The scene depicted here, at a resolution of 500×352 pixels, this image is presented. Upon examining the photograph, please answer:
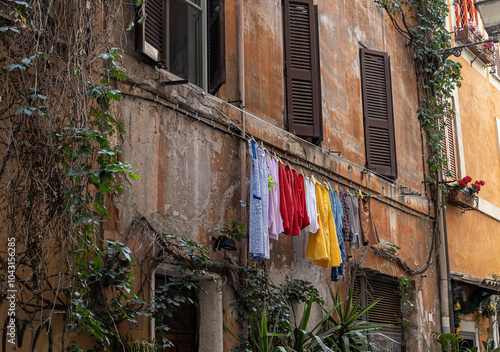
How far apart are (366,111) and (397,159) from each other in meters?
Answer: 1.04

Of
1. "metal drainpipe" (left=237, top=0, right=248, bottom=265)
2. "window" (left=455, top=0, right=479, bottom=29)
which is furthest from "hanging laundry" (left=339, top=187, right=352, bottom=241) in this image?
"window" (left=455, top=0, right=479, bottom=29)

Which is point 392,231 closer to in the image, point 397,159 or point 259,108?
point 397,159

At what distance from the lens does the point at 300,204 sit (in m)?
7.69

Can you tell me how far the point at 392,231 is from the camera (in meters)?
10.4

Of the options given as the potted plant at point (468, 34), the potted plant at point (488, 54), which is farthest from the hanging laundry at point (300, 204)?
the potted plant at point (488, 54)

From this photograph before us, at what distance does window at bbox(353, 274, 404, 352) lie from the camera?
9953 mm

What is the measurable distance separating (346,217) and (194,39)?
268 cm

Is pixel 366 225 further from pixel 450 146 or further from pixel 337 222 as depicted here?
pixel 450 146

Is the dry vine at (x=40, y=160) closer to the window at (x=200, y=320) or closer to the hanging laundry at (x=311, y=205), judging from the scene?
the window at (x=200, y=320)

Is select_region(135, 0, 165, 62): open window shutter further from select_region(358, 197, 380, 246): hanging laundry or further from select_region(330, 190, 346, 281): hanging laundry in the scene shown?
select_region(358, 197, 380, 246): hanging laundry

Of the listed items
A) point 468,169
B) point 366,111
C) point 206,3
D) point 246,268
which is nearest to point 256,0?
point 206,3

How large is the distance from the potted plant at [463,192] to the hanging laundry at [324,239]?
167 inches

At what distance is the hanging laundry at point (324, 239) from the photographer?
25.8 feet

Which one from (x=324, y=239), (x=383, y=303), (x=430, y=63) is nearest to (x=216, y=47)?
(x=324, y=239)
